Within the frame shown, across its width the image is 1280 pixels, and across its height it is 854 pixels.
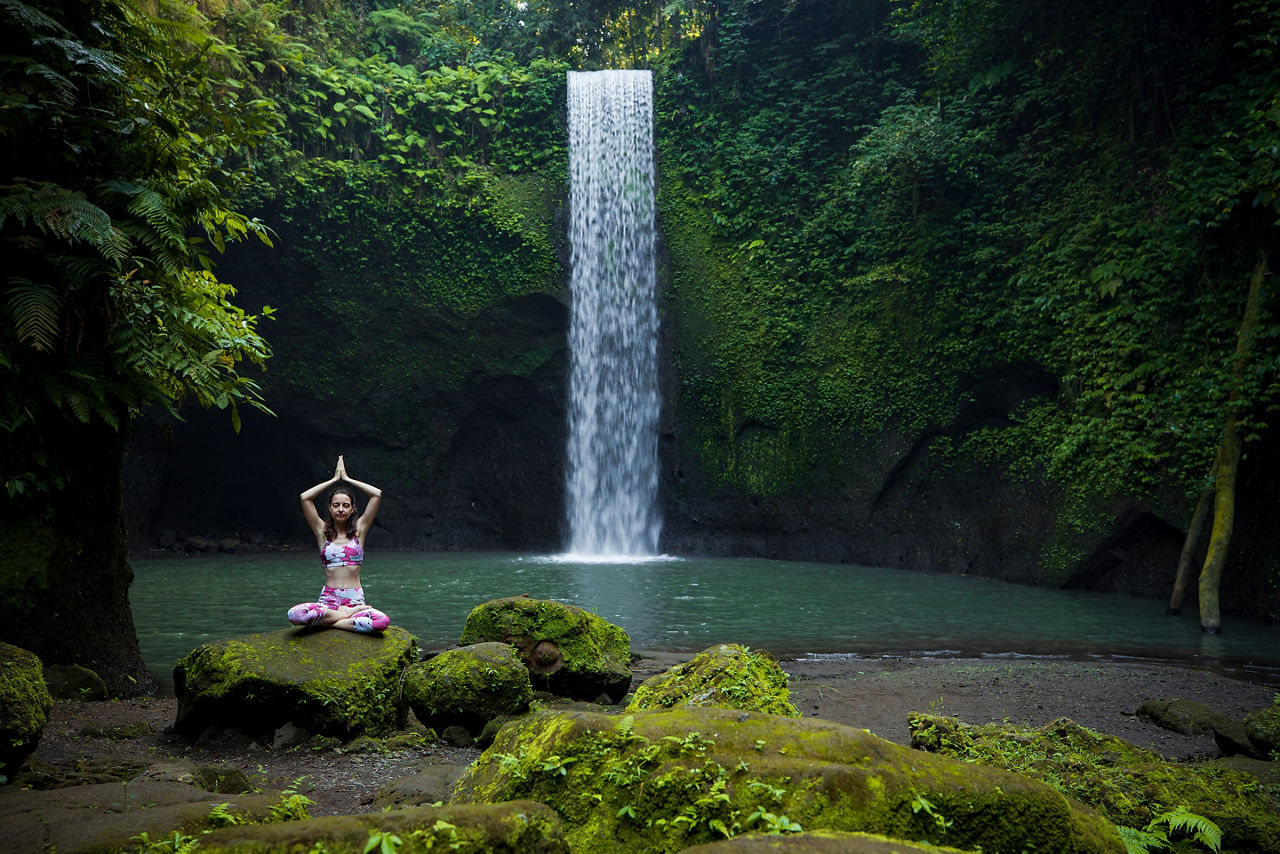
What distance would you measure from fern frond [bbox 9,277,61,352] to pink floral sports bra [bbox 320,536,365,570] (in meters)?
2.15

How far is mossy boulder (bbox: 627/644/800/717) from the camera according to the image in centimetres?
436

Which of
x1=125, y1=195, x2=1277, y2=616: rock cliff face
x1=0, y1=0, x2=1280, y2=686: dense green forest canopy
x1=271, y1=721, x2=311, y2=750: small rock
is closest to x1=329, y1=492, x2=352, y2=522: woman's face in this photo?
x1=0, y1=0, x2=1280, y2=686: dense green forest canopy

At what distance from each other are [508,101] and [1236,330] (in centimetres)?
1573

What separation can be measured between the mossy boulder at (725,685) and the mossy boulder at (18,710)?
267 centimetres

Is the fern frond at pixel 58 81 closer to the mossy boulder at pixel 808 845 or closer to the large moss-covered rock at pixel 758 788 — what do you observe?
the large moss-covered rock at pixel 758 788

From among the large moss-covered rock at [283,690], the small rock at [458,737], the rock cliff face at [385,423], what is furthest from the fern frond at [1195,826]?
the rock cliff face at [385,423]

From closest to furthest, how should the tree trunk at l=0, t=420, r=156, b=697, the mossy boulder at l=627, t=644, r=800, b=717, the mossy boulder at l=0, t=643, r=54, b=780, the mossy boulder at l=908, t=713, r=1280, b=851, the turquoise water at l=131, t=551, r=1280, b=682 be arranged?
the mossy boulder at l=908, t=713, r=1280, b=851 < the mossy boulder at l=0, t=643, r=54, b=780 < the mossy boulder at l=627, t=644, r=800, b=717 < the tree trunk at l=0, t=420, r=156, b=697 < the turquoise water at l=131, t=551, r=1280, b=682

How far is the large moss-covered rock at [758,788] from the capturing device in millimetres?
2404

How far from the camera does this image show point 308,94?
18.8 metres

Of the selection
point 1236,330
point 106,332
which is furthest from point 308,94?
point 1236,330

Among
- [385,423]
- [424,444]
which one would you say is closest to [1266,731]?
[424,444]

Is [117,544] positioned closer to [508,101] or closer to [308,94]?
[308,94]

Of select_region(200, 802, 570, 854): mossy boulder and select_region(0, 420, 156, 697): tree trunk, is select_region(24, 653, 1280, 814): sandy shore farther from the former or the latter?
select_region(200, 802, 570, 854): mossy boulder

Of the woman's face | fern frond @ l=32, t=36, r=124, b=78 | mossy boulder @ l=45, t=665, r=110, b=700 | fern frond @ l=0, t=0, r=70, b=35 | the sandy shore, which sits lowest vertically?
the sandy shore
